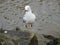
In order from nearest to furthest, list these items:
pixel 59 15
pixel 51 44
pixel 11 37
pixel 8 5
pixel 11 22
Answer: pixel 11 37
pixel 51 44
pixel 11 22
pixel 59 15
pixel 8 5

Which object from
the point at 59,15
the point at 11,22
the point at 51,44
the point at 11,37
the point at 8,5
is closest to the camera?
the point at 11,37

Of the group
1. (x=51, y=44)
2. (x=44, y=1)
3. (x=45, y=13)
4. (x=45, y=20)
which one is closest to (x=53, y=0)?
(x=44, y=1)

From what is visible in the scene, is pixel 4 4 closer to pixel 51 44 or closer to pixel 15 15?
pixel 15 15

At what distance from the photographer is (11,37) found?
115 inches

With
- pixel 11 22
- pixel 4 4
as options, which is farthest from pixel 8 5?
pixel 11 22

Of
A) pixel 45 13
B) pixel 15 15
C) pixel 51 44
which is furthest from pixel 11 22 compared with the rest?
pixel 51 44

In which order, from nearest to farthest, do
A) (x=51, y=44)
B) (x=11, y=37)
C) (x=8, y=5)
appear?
(x=11, y=37), (x=51, y=44), (x=8, y=5)

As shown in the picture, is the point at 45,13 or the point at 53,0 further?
the point at 53,0

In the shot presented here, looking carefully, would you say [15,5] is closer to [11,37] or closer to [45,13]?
[45,13]

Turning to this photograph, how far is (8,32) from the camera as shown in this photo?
301cm

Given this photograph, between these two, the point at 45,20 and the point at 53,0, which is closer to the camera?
the point at 45,20

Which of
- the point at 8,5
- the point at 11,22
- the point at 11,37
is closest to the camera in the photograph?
the point at 11,37

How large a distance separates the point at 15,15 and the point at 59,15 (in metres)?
0.92

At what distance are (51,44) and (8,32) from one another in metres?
0.52
